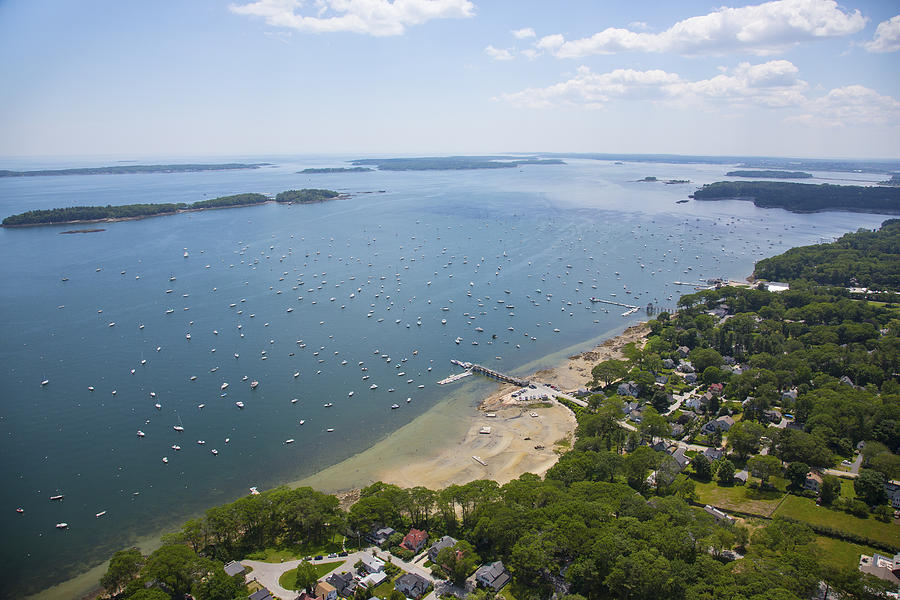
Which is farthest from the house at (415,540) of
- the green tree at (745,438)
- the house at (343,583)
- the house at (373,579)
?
the green tree at (745,438)

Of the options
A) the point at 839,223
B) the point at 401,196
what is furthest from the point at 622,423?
the point at 401,196

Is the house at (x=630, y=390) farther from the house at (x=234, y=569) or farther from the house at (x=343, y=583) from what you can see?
the house at (x=234, y=569)

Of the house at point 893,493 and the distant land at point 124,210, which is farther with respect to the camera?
the distant land at point 124,210

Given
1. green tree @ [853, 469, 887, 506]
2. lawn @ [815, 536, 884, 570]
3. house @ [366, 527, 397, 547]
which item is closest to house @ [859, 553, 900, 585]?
lawn @ [815, 536, 884, 570]

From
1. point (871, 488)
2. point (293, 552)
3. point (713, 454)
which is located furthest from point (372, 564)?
point (871, 488)

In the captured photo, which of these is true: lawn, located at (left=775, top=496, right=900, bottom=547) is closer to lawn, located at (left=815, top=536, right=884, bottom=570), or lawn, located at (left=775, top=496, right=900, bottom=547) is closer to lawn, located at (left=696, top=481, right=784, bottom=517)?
lawn, located at (left=696, top=481, right=784, bottom=517)

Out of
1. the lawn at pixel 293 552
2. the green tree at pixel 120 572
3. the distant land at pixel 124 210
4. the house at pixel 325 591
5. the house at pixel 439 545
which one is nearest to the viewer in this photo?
the house at pixel 325 591

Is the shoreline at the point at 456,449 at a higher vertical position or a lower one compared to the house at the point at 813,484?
lower

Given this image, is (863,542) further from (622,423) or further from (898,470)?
(622,423)
